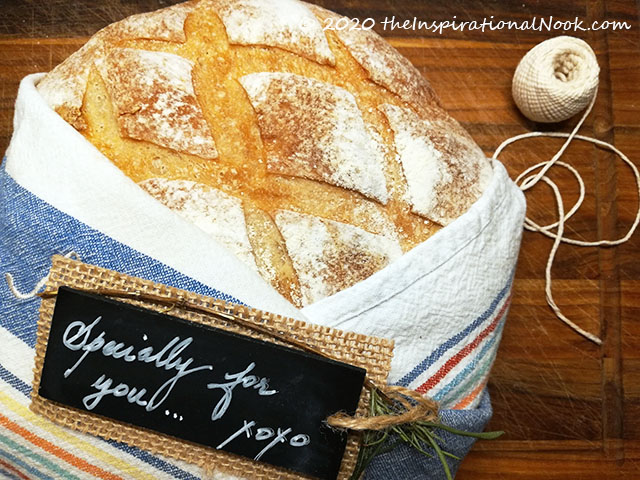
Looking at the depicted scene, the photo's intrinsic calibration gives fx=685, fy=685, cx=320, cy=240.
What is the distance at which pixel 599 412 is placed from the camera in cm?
151

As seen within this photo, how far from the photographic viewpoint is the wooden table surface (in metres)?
1.48

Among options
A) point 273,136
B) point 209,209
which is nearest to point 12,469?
point 209,209

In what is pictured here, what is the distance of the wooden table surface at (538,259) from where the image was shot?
148cm

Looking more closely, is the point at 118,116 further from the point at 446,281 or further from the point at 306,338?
the point at 446,281

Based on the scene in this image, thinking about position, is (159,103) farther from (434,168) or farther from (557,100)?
(557,100)

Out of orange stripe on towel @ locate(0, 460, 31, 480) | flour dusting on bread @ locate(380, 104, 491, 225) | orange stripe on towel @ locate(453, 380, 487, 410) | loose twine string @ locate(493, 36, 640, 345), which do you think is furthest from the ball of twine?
orange stripe on towel @ locate(0, 460, 31, 480)

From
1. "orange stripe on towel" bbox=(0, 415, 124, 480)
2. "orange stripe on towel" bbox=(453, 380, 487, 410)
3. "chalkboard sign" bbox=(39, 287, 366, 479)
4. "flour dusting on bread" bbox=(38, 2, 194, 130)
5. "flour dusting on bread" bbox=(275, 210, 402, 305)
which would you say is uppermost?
"flour dusting on bread" bbox=(38, 2, 194, 130)

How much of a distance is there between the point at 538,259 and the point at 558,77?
15.5 inches

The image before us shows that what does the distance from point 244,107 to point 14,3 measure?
2.39 ft

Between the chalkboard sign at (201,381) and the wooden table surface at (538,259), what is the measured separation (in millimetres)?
639

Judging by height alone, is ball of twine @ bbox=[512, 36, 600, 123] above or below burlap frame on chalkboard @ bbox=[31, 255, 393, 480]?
above

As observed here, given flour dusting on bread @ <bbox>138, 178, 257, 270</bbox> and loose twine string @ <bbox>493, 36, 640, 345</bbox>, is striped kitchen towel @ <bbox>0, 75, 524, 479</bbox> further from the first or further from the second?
loose twine string @ <bbox>493, 36, 640, 345</bbox>

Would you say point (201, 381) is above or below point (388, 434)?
above

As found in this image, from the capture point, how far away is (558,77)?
4.80ft
